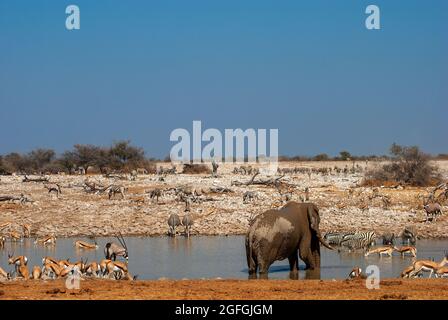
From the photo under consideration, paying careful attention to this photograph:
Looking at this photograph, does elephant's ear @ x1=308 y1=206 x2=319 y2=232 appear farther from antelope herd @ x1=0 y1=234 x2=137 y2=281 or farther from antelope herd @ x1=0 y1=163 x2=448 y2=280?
antelope herd @ x1=0 y1=234 x2=137 y2=281

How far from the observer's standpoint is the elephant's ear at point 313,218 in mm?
19266

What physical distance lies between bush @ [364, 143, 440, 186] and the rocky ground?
290 cm

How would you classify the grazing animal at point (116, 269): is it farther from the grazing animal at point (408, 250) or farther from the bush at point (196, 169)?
the bush at point (196, 169)

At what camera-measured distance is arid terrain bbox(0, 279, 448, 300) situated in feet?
45.6

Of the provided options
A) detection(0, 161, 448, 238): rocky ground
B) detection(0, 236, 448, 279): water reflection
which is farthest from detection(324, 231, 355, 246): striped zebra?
detection(0, 161, 448, 238): rocky ground

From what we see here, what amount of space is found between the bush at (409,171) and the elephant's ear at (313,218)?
24448 millimetres

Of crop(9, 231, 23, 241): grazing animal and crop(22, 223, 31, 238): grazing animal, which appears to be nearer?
crop(9, 231, 23, 241): grazing animal

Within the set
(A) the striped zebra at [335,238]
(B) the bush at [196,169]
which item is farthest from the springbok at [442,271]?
(B) the bush at [196,169]

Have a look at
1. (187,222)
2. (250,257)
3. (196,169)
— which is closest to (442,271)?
(250,257)

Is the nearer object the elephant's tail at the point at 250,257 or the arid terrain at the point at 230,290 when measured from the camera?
the arid terrain at the point at 230,290

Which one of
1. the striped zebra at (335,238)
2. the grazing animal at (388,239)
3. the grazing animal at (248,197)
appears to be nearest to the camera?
the striped zebra at (335,238)

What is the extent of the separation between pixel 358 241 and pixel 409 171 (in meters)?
20.8

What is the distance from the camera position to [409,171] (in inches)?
1742
